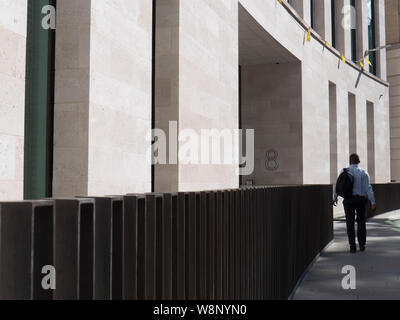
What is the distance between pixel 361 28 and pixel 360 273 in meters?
23.4

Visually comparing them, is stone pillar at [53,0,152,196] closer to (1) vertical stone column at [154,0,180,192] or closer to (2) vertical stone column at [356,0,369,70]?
(1) vertical stone column at [154,0,180,192]

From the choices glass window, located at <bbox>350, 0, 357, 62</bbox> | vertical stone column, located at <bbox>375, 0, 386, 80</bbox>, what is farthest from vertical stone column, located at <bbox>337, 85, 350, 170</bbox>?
vertical stone column, located at <bbox>375, 0, 386, 80</bbox>

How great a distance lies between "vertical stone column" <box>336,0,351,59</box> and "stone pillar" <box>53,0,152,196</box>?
21.0 m

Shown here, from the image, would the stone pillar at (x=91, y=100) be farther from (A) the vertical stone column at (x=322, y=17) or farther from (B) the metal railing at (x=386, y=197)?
(A) the vertical stone column at (x=322, y=17)

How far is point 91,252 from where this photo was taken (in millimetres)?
2008

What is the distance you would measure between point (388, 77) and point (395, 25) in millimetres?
3962

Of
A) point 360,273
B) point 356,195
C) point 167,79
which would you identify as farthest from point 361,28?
point 360,273

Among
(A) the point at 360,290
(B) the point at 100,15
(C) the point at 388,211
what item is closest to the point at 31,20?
(B) the point at 100,15

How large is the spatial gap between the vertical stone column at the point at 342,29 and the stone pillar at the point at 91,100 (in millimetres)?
21016

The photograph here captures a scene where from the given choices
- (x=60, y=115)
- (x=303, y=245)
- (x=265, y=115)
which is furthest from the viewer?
(x=265, y=115)

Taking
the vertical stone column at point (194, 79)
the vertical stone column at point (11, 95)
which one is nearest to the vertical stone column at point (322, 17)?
the vertical stone column at point (194, 79)

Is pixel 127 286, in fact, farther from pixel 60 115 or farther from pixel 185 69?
pixel 185 69

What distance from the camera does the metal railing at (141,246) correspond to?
1.70m

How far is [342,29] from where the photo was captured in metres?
26.1
